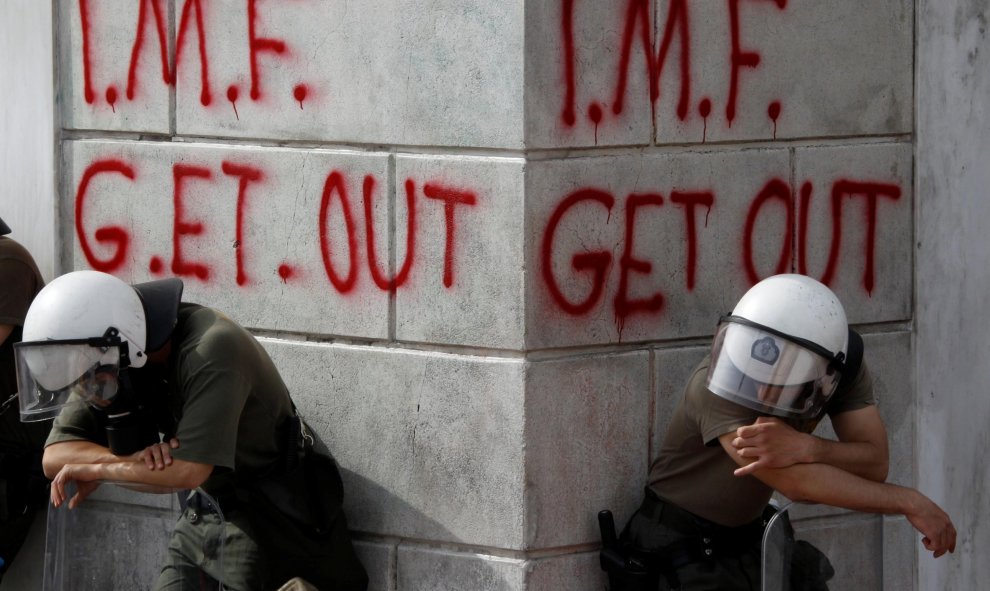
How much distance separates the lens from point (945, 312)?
5.89m

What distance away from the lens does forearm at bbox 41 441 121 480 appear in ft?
15.9

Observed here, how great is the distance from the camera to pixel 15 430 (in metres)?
5.91

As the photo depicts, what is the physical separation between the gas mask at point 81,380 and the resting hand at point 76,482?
0.13 metres

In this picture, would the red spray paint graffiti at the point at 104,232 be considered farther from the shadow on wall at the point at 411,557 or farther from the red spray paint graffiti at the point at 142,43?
the shadow on wall at the point at 411,557

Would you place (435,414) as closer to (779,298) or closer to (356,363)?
(356,363)

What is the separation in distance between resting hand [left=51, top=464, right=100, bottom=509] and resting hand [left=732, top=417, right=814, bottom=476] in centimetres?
196

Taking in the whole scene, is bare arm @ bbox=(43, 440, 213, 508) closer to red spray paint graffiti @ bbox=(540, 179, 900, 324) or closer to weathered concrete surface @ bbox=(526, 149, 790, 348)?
weathered concrete surface @ bbox=(526, 149, 790, 348)

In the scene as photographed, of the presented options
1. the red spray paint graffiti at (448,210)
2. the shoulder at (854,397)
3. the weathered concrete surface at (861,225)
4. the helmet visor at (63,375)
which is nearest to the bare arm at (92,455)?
the helmet visor at (63,375)

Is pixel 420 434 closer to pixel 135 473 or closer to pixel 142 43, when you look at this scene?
pixel 135 473

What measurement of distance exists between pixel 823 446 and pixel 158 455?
202cm

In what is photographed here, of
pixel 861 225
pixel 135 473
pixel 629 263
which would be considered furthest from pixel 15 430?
pixel 861 225

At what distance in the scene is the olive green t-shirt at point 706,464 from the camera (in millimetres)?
4680

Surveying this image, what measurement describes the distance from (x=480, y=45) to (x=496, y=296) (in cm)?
85

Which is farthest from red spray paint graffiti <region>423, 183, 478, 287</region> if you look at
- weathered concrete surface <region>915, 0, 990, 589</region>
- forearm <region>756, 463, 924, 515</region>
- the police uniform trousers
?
weathered concrete surface <region>915, 0, 990, 589</region>
